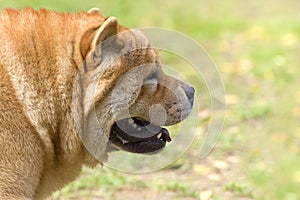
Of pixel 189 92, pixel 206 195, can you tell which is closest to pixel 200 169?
pixel 206 195

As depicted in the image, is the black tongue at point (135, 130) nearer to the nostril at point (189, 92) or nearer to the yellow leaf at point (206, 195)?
the nostril at point (189, 92)

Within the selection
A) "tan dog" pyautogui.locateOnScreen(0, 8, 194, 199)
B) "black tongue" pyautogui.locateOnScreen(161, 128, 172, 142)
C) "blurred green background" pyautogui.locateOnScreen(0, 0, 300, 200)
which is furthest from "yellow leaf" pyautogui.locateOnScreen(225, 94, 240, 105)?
"tan dog" pyautogui.locateOnScreen(0, 8, 194, 199)

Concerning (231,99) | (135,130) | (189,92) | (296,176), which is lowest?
(135,130)

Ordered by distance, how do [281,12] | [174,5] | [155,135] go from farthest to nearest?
[281,12]
[174,5]
[155,135]

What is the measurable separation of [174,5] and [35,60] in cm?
875

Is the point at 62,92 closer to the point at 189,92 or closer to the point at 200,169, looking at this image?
the point at 189,92

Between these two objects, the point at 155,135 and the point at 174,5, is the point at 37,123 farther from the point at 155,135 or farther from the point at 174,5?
the point at 174,5

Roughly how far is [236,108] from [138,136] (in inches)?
145

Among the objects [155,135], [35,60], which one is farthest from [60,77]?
[155,135]

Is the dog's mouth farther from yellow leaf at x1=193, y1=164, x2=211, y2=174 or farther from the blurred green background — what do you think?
yellow leaf at x1=193, y1=164, x2=211, y2=174

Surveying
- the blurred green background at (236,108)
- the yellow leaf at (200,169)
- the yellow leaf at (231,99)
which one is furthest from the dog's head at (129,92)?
the yellow leaf at (231,99)

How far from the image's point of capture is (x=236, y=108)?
822cm

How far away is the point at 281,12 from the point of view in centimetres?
1429

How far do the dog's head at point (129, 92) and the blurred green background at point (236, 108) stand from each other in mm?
1384
